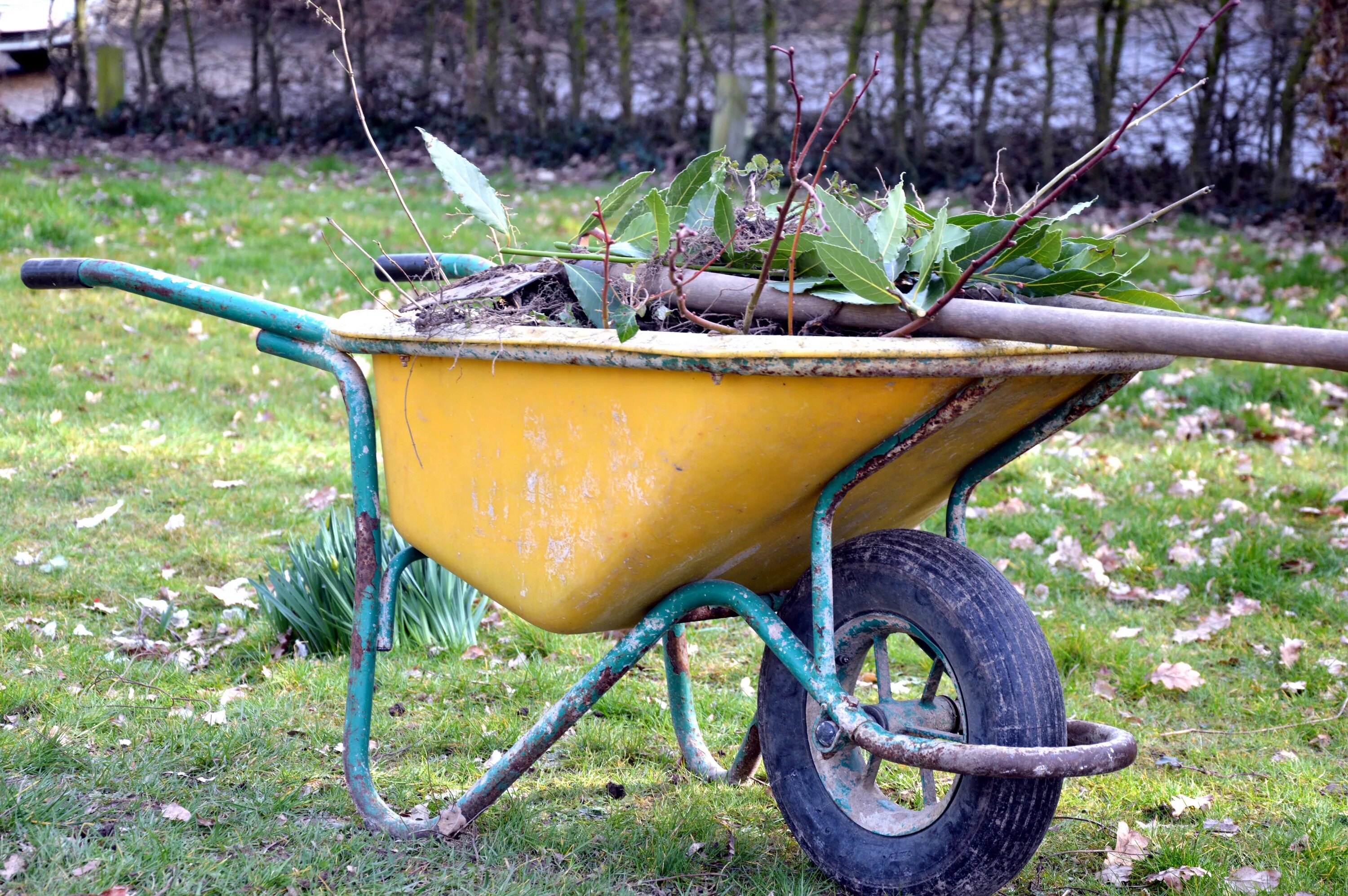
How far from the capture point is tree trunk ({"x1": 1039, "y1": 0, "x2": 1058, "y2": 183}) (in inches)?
331

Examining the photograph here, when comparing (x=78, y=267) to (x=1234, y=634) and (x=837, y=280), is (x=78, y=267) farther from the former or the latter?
(x=1234, y=634)

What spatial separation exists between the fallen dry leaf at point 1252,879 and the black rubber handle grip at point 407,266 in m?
1.74

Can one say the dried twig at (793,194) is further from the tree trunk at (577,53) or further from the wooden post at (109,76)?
the wooden post at (109,76)

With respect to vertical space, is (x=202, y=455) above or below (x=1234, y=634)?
above

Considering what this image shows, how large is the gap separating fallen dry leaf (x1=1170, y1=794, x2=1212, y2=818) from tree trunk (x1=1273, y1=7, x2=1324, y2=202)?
618 centimetres

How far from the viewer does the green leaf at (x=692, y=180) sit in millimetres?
1696

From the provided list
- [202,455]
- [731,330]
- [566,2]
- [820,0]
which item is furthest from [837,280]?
[566,2]

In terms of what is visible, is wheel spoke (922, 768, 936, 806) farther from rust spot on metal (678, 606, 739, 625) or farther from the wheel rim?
rust spot on metal (678, 606, 739, 625)

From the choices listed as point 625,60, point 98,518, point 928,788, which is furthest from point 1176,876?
point 625,60

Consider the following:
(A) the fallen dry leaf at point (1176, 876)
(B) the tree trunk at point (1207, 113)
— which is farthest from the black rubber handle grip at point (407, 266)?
(B) the tree trunk at point (1207, 113)

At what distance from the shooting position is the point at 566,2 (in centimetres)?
1023

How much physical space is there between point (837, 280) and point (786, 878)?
1012 mm

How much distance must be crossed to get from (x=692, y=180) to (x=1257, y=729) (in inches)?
74.2

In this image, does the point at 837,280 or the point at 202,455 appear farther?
the point at 202,455
